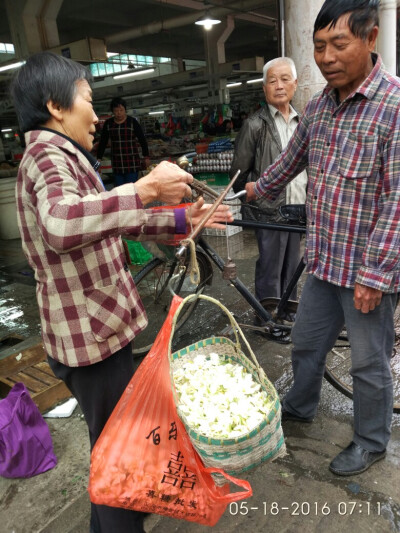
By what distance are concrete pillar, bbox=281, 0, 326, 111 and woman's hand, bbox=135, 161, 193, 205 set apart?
3957 millimetres

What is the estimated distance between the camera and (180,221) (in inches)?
72.9

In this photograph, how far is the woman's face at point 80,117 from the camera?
5.25 ft

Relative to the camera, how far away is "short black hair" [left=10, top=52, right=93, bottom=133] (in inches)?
60.7

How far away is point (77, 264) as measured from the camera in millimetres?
1564

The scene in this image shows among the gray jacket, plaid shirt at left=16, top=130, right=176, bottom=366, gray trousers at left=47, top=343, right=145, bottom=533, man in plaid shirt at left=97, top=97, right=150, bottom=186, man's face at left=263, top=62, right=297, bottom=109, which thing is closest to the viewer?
plaid shirt at left=16, top=130, right=176, bottom=366

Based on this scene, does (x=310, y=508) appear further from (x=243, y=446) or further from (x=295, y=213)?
(x=295, y=213)

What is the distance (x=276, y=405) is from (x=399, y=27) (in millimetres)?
18653

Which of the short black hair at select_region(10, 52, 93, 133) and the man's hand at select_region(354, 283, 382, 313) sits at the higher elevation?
the short black hair at select_region(10, 52, 93, 133)

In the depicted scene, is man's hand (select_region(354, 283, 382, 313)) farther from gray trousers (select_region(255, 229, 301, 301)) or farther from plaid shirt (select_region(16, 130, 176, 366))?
gray trousers (select_region(255, 229, 301, 301))

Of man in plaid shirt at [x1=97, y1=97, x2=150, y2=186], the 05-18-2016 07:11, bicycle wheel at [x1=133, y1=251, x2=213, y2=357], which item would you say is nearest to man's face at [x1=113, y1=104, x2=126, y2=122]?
man in plaid shirt at [x1=97, y1=97, x2=150, y2=186]

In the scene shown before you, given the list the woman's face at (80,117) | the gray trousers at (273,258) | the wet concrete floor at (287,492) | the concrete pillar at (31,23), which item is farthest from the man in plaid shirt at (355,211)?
the concrete pillar at (31,23)

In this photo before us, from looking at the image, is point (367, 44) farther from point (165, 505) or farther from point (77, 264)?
point (165, 505)

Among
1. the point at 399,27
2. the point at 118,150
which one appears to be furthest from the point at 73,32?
the point at 399,27

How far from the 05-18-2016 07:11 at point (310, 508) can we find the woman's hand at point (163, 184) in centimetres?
167
